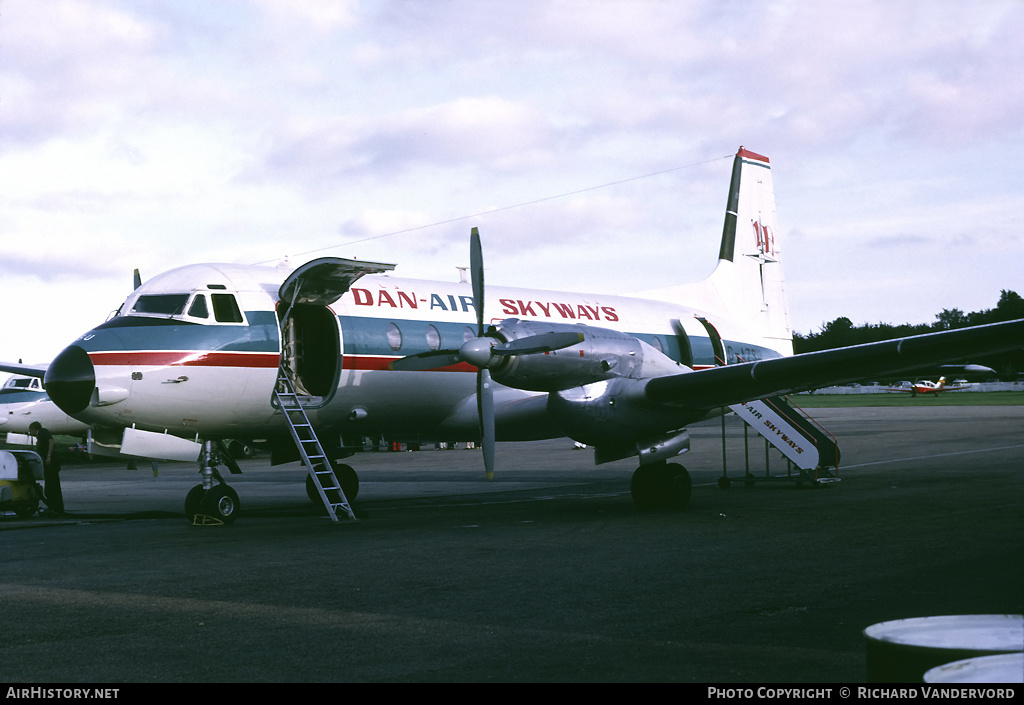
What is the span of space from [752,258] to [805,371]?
428 inches

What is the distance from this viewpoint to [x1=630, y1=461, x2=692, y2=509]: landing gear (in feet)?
47.5

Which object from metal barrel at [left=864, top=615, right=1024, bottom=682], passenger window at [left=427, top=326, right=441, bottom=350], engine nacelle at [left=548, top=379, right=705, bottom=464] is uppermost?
passenger window at [left=427, top=326, right=441, bottom=350]

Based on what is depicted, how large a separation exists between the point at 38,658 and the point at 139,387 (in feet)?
23.9

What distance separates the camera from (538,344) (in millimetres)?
12867

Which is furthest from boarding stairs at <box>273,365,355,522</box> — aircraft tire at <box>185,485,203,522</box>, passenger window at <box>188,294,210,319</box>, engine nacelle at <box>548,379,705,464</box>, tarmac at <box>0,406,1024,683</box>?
engine nacelle at <box>548,379,705,464</box>

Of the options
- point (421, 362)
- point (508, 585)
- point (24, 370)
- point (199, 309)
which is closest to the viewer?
point (508, 585)

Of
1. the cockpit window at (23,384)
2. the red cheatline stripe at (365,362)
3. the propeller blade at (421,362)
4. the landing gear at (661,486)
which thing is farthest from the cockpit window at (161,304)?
the cockpit window at (23,384)

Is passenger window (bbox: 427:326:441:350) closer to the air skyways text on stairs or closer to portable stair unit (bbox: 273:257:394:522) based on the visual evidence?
portable stair unit (bbox: 273:257:394:522)

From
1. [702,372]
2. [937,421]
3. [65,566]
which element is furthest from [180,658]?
[937,421]

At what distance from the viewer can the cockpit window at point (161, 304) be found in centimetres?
1370

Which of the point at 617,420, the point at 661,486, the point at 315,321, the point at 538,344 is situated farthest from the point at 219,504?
the point at 661,486

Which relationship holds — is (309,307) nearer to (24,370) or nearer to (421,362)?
(421,362)

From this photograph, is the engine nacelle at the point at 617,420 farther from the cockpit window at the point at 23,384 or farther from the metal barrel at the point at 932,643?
the cockpit window at the point at 23,384

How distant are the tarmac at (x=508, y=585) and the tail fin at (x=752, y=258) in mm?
6446
